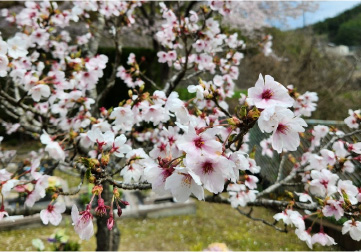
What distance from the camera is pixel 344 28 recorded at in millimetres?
7871

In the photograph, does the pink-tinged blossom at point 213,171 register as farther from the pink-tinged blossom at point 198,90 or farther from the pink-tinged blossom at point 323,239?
the pink-tinged blossom at point 323,239

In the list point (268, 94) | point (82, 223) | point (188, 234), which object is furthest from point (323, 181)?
point (188, 234)

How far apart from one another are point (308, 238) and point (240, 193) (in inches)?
28.7

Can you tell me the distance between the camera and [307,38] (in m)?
8.41

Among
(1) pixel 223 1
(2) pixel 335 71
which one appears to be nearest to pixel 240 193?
(1) pixel 223 1

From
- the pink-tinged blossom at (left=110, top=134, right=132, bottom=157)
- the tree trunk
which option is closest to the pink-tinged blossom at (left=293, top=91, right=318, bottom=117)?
the pink-tinged blossom at (left=110, top=134, right=132, bottom=157)

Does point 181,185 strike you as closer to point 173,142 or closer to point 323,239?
point 173,142

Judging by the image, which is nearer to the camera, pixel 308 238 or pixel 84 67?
pixel 308 238

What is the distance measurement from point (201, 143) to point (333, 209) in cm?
124

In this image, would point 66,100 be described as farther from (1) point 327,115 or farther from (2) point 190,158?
(1) point 327,115

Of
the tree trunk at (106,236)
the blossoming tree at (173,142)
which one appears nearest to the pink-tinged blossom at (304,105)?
the blossoming tree at (173,142)

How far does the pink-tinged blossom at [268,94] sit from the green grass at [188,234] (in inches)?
133

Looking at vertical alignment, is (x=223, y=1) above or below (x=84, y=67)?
above

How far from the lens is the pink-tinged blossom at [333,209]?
1654 millimetres
